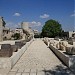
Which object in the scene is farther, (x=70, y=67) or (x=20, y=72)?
(x=70, y=67)

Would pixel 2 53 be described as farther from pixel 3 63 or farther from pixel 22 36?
pixel 22 36

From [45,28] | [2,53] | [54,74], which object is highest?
[45,28]

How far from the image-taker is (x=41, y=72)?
7.60 meters

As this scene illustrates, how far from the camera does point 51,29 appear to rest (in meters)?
65.9

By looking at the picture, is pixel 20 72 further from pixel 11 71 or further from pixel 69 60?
pixel 69 60

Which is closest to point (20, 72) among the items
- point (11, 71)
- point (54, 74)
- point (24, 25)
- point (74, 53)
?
point (11, 71)

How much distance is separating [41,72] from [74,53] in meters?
4.18

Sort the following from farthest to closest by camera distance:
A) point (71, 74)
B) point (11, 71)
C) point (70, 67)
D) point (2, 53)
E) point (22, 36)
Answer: point (22, 36), point (2, 53), point (70, 67), point (11, 71), point (71, 74)

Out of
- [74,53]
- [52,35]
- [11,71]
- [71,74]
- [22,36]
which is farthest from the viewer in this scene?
[52,35]

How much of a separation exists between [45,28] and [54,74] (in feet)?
194

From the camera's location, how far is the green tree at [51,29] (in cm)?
6546

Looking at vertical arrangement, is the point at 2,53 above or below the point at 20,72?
above

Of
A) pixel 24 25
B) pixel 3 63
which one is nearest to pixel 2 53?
pixel 3 63

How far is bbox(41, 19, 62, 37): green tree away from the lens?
65.5 m
